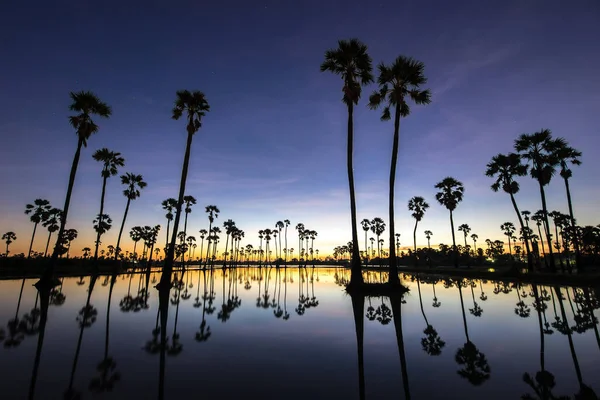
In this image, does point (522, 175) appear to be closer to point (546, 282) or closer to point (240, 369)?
point (546, 282)

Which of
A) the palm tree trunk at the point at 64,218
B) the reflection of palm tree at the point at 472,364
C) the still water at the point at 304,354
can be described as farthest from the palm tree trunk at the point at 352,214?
the palm tree trunk at the point at 64,218

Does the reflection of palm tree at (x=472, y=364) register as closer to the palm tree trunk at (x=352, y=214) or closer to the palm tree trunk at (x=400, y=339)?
the palm tree trunk at (x=400, y=339)

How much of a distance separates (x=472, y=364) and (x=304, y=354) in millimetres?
3848

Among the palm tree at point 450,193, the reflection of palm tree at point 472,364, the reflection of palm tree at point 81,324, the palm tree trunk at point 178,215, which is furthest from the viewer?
the palm tree at point 450,193

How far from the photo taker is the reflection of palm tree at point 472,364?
5.74 m

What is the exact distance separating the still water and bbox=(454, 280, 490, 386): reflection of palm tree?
1.0 inches

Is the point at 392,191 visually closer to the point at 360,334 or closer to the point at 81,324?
the point at 360,334

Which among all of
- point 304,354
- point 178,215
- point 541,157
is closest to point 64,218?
point 178,215

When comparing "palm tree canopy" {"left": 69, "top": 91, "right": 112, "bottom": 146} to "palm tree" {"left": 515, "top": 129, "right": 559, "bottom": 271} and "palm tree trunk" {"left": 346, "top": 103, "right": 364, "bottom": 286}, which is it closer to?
"palm tree trunk" {"left": 346, "top": 103, "right": 364, "bottom": 286}

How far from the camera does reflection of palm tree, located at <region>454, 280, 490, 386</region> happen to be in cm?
574

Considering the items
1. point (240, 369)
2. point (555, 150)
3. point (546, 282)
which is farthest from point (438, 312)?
point (555, 150)

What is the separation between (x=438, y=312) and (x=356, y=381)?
368 inches

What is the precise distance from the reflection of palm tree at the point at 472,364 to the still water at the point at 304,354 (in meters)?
0.03

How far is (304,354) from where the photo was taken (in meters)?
7.46
